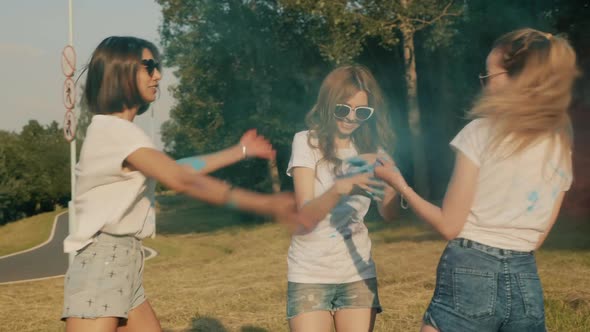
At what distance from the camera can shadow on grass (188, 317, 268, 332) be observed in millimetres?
7767

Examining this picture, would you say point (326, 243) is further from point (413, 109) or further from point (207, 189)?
point (413, 109)

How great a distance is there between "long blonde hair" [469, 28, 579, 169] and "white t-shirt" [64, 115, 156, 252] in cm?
145

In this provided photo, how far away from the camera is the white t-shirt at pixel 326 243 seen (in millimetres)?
4078

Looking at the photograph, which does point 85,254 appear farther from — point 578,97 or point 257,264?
point 578,97

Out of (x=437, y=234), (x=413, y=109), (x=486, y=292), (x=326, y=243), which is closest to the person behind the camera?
(x=486, y=292)

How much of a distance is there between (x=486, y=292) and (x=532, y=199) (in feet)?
1.33

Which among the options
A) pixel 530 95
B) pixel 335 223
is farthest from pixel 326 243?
pixel 530 95

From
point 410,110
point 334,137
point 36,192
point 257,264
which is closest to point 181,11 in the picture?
point 410,110

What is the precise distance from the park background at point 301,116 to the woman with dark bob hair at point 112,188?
115 centimetres

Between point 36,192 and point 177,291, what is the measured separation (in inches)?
2409

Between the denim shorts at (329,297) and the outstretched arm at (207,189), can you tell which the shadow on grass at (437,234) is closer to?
the denim shorts at (329,297)

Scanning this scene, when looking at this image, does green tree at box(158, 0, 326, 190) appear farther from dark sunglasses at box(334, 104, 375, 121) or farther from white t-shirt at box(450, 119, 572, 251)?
white t-shirt at box(450, 119, 572, 251)

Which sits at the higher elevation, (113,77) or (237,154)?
(113,77)

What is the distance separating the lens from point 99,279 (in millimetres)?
3539
